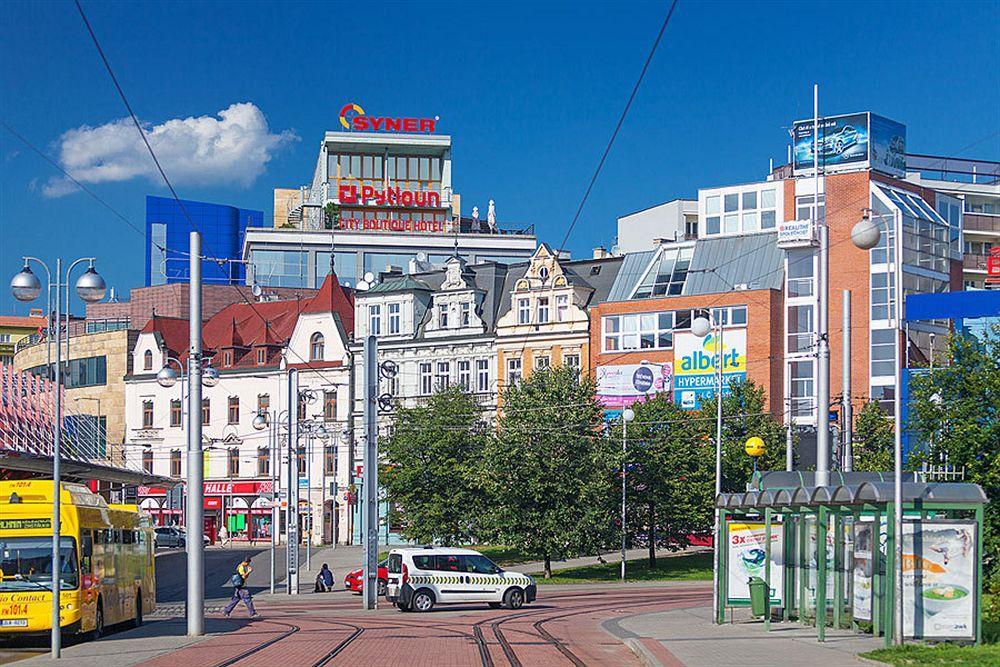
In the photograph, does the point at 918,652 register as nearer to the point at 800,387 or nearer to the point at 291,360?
the point at 800,387

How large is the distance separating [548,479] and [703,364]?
17136mm

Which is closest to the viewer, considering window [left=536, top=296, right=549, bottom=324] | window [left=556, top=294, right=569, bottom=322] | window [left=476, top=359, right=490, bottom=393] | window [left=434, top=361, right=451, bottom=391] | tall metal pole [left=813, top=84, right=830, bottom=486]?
tall metal pole [left=813, top=84, right=830, bottom=486]

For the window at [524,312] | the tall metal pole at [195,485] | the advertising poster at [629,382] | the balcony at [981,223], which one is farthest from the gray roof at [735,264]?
the tall metal pole at [195,485]

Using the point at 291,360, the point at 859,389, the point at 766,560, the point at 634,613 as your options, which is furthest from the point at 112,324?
the point at 766,560

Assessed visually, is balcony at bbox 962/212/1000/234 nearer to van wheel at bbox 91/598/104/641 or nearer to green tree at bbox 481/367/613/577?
green tree at bbox 481/367/613/577

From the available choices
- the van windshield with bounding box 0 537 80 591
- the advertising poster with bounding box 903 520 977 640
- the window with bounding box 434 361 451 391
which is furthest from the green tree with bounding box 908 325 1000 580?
the window with bounding box 434 361 451 391

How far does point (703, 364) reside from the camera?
72.4 metres

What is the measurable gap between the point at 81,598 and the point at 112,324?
82566 millimetres

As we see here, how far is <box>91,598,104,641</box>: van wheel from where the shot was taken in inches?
1187

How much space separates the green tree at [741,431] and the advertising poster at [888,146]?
16.5 m

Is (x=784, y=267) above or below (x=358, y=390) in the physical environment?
above

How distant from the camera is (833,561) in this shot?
26.1 meters

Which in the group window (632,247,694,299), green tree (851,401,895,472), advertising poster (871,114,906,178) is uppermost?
advertising poster (871,114,906,178)

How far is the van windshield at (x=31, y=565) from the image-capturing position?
2806 centimetres
